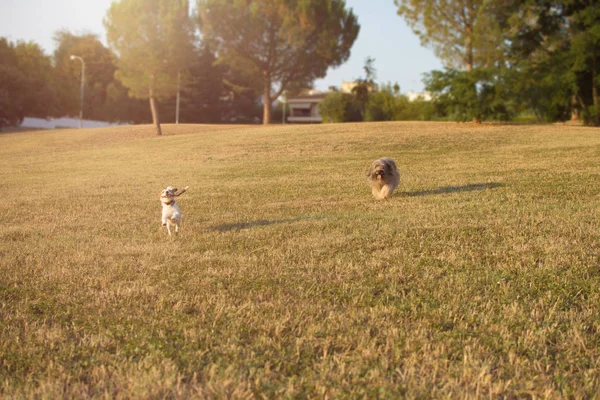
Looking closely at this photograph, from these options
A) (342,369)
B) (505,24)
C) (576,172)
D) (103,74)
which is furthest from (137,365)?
(103,74)

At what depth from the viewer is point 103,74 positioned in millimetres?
72062

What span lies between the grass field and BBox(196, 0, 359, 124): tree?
145 ft

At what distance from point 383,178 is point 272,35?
46.9 metres

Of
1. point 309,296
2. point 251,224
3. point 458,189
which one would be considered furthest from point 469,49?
Answer: point 309,296

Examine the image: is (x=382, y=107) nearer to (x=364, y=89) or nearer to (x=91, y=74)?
(x=364, y=89)

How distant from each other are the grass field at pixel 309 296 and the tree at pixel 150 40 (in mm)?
32847

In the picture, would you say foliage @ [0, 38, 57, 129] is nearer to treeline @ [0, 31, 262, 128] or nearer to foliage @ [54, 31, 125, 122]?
treeline @ [0, 31, 262, 128]

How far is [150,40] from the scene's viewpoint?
43.2 metres

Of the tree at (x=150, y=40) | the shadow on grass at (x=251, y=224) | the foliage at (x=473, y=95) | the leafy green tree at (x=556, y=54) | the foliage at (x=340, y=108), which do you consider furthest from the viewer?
the foliage at (x=340, y=108)

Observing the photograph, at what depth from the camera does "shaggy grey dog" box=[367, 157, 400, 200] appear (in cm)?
1105

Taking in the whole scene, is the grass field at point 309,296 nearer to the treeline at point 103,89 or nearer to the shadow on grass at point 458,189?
the shadow on grass at point 458,189

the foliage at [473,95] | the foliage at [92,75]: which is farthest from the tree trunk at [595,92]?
the foliage at [92,75]

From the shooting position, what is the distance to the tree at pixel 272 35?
53.9m

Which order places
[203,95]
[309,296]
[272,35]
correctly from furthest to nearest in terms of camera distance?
[203,95] < [272,35] < [309,296]
